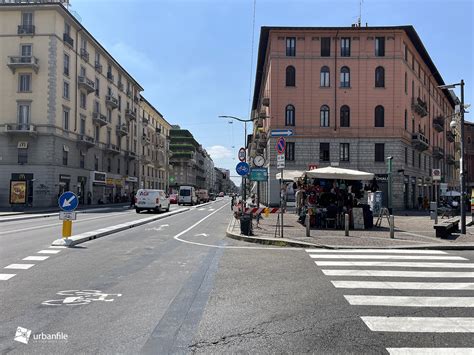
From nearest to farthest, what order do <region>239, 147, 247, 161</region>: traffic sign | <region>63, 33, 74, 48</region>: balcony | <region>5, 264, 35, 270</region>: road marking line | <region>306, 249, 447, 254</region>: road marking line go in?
<region>5, 264, 35, 270</region>: road marking line → <region>306, 249, 447, 254</region>: road marking line → <region>239, 147, 247, 161</region>: traffic sign → <region>63, 33, 74, 48</region>: balcony

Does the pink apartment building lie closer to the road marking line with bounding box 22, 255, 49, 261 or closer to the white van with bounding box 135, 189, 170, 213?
the white van with bounding box 135, 189, 170, 213

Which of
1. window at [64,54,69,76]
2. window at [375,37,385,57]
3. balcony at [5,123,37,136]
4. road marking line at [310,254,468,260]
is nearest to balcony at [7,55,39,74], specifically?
window at [64,54,69,76]

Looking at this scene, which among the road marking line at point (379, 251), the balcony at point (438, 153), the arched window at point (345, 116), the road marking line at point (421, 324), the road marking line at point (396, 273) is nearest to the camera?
the road marking line at point (421, 324)

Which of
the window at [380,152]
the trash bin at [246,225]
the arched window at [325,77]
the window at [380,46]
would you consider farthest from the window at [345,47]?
the trash bin at [246,225]

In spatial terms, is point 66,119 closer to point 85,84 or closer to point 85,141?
point 85,141

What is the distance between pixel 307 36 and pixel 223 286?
36751 millimetres

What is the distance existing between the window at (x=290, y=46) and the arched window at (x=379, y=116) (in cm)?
951

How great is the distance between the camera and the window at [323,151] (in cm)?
3978

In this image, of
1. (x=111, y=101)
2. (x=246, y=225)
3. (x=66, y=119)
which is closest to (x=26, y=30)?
(x=66, y=119)

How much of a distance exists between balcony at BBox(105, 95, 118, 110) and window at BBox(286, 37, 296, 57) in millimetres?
25969

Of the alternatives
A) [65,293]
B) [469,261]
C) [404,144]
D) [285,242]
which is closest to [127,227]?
[285,242]

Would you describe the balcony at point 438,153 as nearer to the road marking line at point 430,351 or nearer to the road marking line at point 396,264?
the road marking line at point 396,264

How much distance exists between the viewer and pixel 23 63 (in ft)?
131

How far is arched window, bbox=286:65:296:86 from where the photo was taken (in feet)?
132
